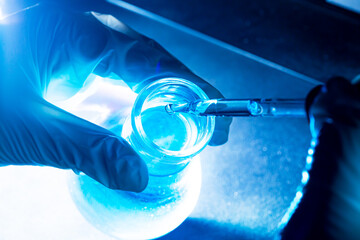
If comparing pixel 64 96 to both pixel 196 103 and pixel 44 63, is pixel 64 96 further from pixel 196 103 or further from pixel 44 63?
pixel 196 103

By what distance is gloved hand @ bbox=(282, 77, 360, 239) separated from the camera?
28 centimetres

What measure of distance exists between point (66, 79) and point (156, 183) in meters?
0.31

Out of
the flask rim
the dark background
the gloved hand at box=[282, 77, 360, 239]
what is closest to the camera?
the gloved hand at box=[282, 77, 360, 239]

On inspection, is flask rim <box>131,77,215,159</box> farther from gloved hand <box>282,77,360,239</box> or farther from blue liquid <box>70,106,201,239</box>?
gloved hand <box>282,77,360,239</box>

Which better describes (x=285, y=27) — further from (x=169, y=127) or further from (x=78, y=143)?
(x=78, y=143)

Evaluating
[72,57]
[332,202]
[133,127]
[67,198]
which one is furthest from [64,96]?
[332,202]

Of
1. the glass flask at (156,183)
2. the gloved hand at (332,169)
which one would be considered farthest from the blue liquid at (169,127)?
the gloved hand at (332,169)

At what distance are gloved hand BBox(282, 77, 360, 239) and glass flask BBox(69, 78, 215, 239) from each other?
0.21 meters

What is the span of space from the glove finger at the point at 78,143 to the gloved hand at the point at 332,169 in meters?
0.25

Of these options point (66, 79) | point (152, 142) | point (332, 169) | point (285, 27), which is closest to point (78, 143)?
point (152, 142)

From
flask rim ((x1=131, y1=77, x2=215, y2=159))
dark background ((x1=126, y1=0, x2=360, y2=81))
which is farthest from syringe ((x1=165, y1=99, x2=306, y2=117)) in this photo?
dark background ((x1=126, y1=0, x2=360, y2=81))

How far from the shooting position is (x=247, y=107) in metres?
0.42

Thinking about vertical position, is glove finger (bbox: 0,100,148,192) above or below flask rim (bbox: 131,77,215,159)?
below

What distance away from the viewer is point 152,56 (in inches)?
27.5
